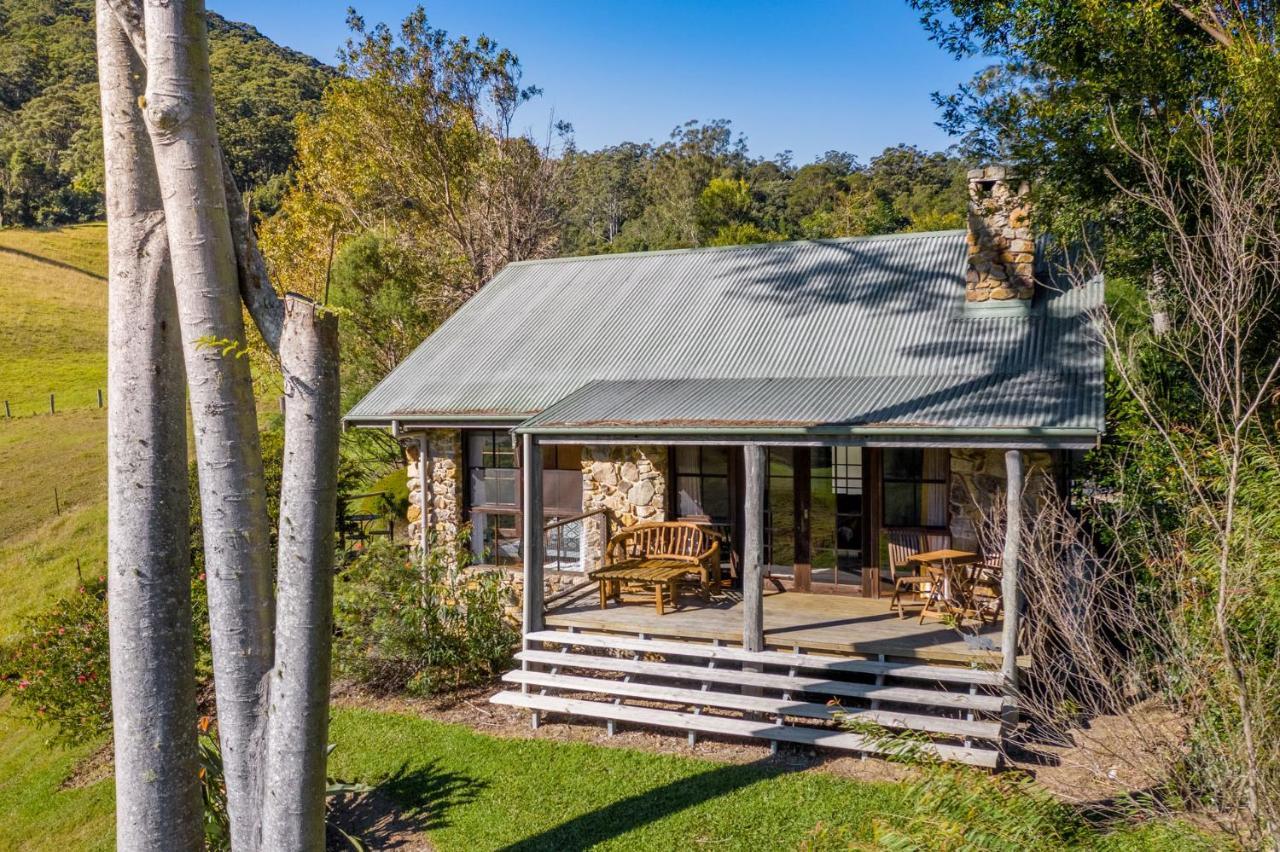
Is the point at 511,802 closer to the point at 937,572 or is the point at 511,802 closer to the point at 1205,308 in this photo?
the point at 937,572

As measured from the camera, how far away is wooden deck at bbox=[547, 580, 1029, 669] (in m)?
8.07

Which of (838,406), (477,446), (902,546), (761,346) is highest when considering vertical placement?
(761,346)

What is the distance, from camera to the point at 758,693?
857 centimetres

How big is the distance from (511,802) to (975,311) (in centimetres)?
752

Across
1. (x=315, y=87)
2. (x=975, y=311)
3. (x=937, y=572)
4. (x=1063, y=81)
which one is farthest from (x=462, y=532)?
(x=315, y=87)

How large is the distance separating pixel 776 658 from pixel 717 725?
0.82 metres

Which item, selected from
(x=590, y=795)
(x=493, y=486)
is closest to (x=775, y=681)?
(x=590, y=795)

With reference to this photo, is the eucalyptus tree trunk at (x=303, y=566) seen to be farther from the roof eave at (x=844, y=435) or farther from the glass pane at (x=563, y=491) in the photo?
the glass pane at (x=563, y=491)

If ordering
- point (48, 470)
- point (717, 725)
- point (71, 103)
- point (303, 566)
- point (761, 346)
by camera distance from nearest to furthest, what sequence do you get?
point (303, 566) → point (717, 725) → point (761, 346) → point (48, 470) → point (71, 103)

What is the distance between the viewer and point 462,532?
34.0ft

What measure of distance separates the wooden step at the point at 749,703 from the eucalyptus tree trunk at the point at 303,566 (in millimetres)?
4393

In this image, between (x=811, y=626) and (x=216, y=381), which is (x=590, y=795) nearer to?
(x=811, y=626)

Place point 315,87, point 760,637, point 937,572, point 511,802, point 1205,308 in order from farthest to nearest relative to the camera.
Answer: point 315,87 → point 937,572 → point 760,637 → point 511,802 → point 1205,308

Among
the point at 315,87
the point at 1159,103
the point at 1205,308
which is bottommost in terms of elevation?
the point at 1205,308
